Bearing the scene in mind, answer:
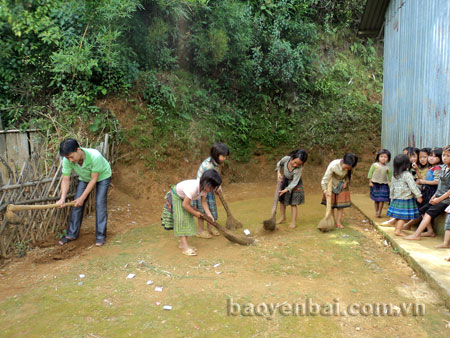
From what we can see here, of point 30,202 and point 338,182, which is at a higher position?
point 338,182

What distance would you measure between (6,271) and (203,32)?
7417mm

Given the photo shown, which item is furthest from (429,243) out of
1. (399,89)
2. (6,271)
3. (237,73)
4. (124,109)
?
(237,73)

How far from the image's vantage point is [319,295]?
11.2 feet

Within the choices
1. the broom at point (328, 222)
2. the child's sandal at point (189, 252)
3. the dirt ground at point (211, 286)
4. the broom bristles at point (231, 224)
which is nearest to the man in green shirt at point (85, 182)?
the dirt ground at point (211, 286)

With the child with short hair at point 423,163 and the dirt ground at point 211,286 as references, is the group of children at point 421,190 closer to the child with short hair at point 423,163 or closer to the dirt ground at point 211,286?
the child with short hair at point 423,163

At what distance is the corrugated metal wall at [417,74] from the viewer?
5469mm

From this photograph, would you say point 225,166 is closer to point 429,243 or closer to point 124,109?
point 124,109

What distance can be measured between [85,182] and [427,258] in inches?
182

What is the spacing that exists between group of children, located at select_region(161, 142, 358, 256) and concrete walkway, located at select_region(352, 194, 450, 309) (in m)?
1.01

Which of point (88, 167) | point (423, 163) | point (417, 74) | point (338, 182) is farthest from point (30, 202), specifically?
point (417, 74)

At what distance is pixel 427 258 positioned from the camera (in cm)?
411

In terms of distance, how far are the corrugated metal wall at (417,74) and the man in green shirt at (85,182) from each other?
16.9 ft

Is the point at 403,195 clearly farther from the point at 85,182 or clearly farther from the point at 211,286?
the point at 85,182

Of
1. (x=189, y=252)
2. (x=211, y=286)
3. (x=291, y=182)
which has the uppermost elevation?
(x=291, y=182)
